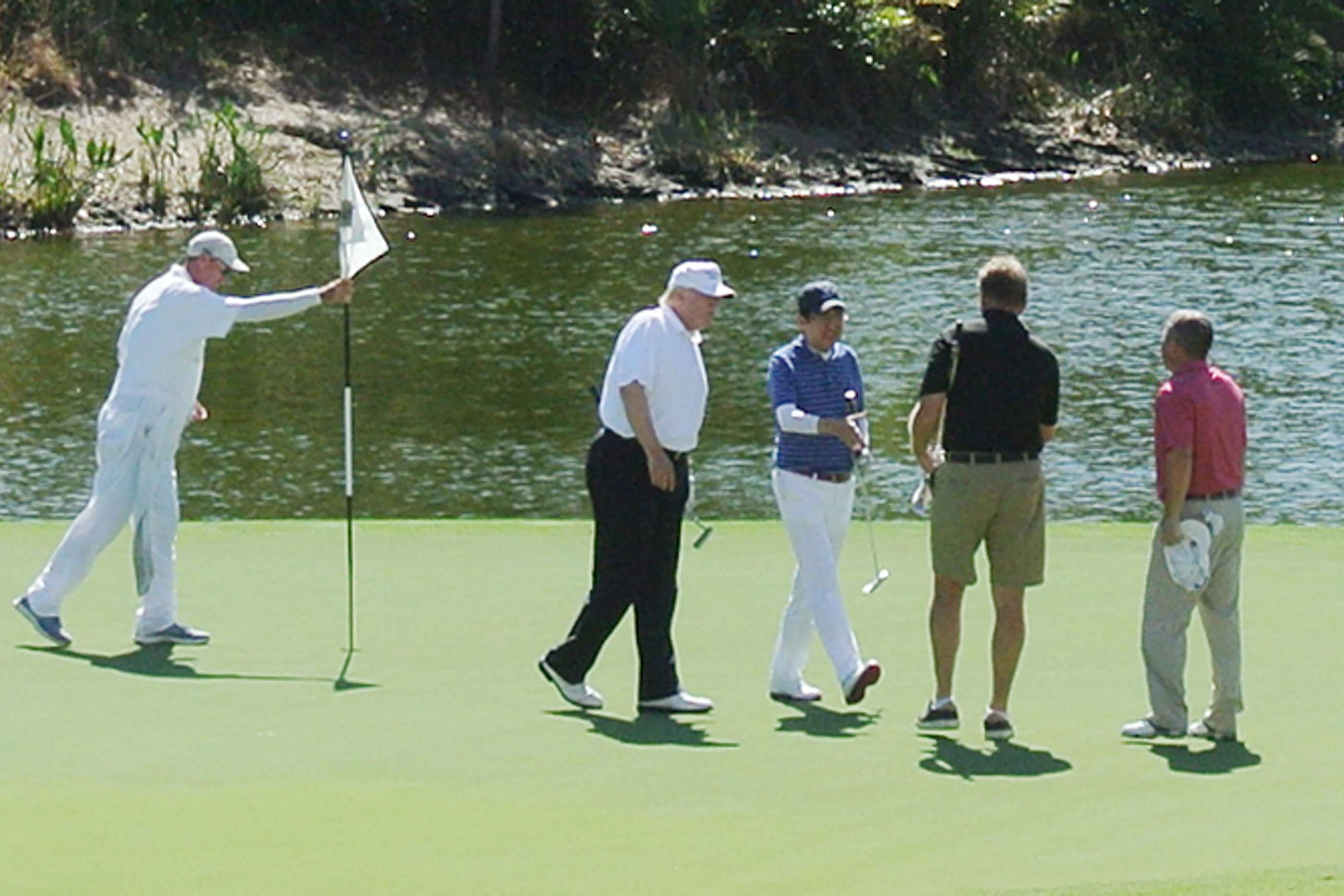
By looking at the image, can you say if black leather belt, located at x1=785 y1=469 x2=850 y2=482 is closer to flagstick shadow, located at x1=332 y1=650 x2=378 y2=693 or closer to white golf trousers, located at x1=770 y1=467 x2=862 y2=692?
white golf trousers, located at x1=770 y1=467 x2=862 y2=692

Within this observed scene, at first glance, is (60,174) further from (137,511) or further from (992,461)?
(992,461)

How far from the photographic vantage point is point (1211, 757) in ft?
27.9

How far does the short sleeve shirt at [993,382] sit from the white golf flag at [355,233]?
2.67m

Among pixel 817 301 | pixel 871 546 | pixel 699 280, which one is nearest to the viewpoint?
pixel 699 280

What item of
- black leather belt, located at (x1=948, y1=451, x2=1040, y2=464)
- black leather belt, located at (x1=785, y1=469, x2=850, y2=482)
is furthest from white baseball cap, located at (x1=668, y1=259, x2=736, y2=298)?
black leather belt, located at (x1=948, y1=451, x2=1040, y2=464)

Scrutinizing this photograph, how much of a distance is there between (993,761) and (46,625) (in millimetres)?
3850

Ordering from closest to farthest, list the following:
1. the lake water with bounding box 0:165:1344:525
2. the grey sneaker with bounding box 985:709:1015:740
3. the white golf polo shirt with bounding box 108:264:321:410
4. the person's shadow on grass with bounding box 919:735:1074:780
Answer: the person's shadow on grass with bounding box 919:735:1074:780
the grey sneaker with bounding box 985:709:1015:740
the white golf polo shirt with bounding box 108:264:321:410
the lake water with bounding box 0:165:1344:525

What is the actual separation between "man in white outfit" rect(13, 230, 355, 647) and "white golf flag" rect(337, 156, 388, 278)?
0.96 ft

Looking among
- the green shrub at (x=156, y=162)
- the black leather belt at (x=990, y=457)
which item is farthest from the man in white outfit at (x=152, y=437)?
the green shrub at (x=156, y=162)

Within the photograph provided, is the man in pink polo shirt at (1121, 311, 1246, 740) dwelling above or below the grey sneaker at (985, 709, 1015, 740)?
above

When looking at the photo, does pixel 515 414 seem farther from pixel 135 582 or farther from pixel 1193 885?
pixel 1193 885

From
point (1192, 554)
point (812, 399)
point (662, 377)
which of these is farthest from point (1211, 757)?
point (662, 377)

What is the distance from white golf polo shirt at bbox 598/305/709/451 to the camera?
8.76 m

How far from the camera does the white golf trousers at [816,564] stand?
9.06m
